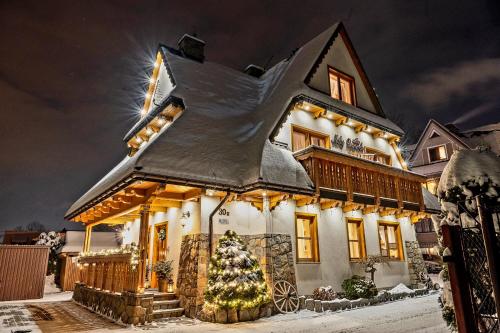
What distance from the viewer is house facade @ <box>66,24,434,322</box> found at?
9945 mm

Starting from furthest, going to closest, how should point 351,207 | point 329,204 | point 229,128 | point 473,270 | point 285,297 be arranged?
point 351,207 → point 329,204 → point 229,128 → point 285,297 → point 473,270

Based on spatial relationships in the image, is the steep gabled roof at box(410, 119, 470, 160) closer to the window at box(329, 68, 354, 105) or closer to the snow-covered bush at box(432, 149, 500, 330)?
the window at box(329, 68, 354, 105)

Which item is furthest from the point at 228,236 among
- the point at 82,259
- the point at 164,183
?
the point at 82,259

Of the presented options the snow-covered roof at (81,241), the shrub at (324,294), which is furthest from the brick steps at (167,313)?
the snow-covered roof at (81,241)

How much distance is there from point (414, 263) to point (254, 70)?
1376 cm

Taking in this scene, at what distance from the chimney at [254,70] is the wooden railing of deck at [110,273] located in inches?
524

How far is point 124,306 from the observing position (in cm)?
936

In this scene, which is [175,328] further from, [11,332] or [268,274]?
[11,332]

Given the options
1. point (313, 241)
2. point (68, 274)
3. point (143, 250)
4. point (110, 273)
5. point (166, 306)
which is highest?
point (313, 241)

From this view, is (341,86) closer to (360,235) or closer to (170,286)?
(360,235)

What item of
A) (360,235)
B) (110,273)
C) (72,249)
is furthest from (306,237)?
(72,249)

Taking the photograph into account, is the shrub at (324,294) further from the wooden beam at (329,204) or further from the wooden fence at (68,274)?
the wooden fence at (68,274)

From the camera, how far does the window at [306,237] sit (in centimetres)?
1197

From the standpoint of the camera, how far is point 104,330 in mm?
8367
